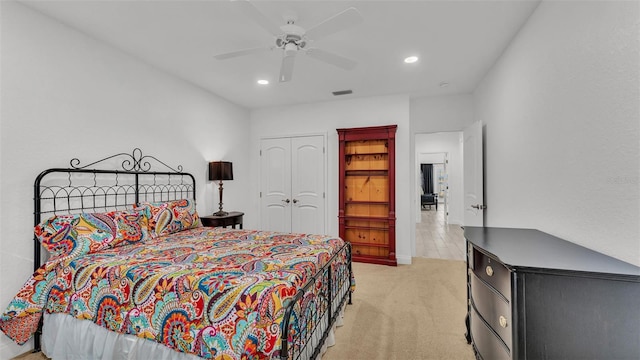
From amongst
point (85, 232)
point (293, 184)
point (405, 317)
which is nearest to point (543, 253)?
point (405, 317)

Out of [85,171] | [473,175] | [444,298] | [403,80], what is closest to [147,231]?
[85,171]

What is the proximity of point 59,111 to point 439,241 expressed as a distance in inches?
234

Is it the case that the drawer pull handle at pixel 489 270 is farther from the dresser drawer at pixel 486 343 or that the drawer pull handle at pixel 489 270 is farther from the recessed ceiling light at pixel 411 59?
the recessed ceiling light at pixel 411 59

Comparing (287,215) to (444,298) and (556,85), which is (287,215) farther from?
(556,85)

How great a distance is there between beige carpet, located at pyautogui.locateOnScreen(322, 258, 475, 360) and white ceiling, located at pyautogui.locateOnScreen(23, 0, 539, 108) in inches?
103

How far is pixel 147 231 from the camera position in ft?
8.13

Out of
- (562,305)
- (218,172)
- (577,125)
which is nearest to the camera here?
(562,305)

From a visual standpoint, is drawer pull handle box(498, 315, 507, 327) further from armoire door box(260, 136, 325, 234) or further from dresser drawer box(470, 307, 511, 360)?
armoire door box(260, 136, 325, 234)

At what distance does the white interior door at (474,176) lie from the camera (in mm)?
3227

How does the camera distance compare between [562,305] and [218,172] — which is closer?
[562,305]

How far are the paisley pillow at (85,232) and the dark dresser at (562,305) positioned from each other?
106 inches

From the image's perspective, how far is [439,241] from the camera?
5.45 metres

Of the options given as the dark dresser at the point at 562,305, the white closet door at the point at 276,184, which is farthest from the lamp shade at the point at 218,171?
the dark dresser at the point at 562,305

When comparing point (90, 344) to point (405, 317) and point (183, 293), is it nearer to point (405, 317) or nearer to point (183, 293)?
point (183, 293)
